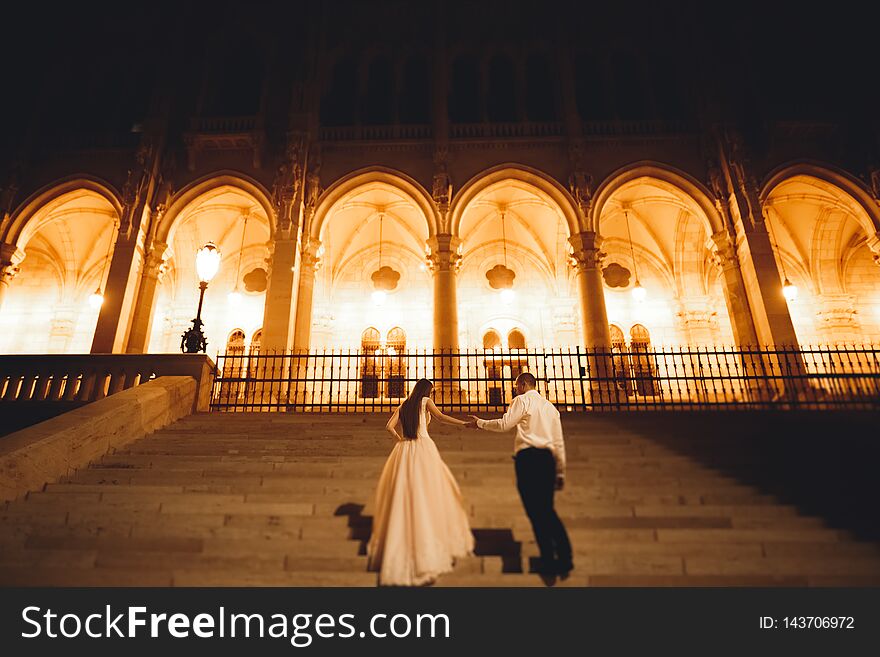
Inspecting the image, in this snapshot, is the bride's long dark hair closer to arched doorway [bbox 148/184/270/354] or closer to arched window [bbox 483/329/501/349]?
arched window [bbox 483/329/501/349]

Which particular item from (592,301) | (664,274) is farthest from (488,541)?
(664,274)

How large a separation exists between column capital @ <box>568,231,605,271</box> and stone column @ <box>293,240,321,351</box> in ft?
24.3

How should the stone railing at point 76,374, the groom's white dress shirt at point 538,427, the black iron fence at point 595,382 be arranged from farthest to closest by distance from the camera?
the black iron fence at point 595,382 < the stone railing at point 76,374 < the groom's white dress shirt at point 538,427

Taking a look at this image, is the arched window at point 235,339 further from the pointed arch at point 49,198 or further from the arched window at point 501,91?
the arched window at point 501,91

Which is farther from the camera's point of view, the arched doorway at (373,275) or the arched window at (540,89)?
the arched doorway at (373,275)

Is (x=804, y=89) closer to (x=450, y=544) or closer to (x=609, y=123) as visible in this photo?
(x=609, y=123)

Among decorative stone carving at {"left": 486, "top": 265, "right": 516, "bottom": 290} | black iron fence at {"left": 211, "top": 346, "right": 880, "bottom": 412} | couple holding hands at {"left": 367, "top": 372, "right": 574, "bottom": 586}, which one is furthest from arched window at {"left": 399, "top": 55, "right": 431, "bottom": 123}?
couple holding hands at {"left": 367, "top": 372, "right": 574, "bottom": 586}

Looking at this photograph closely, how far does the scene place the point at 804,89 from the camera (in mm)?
16109

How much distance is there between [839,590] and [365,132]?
51.5 feet

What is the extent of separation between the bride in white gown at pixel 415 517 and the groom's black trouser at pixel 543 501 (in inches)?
22.2

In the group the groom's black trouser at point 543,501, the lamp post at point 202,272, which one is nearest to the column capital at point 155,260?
the lamp post at point 202,272

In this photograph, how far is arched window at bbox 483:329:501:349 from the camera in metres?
18.6

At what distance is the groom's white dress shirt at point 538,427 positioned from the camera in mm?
3922

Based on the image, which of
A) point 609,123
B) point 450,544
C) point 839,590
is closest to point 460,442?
point 450,544
